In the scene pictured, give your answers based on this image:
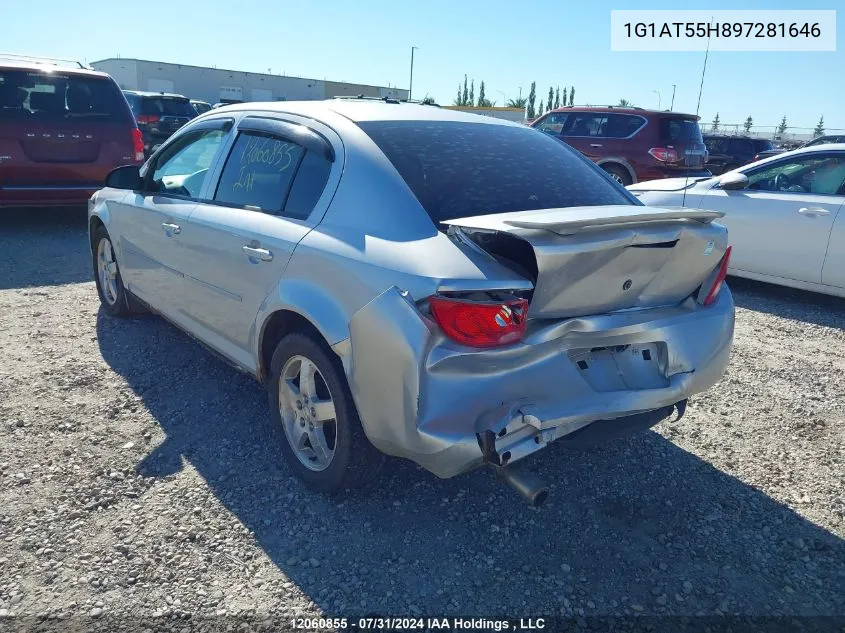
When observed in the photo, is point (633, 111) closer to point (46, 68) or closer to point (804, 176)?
point (804, 176)

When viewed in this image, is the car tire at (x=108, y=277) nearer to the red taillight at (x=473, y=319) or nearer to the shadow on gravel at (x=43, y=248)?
the shadow on gravel at (x=43, y=248)

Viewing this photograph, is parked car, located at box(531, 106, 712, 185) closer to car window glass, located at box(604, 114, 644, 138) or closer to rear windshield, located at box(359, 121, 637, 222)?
car window glass, located at box(604, 114, 644, 138)

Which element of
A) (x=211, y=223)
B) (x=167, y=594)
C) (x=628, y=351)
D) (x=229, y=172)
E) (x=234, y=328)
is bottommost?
(x=167, y=594)

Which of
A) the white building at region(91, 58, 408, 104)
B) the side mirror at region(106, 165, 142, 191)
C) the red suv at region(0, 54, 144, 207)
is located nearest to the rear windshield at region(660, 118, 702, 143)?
the red suv at region(0, 54, 144, 207)

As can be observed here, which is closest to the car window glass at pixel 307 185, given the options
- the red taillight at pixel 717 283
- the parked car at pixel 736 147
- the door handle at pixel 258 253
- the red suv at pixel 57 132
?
the door handle at pixel 258 253

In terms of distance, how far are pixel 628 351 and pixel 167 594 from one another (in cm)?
197

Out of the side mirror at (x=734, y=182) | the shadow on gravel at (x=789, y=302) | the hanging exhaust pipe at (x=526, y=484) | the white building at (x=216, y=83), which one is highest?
the white building at (x=216, y=83)

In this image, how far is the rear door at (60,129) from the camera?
7.34m

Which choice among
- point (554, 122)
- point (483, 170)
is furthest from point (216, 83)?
point (483, 170)

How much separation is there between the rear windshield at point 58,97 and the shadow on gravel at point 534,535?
18.9 feet

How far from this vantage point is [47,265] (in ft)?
22.3

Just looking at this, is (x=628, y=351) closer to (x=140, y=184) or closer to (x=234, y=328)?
(x=234, y=328)

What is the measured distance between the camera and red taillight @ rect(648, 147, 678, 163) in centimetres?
1103

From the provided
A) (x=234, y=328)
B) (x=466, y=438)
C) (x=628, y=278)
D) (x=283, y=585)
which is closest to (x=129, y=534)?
(x=283, y=585)
